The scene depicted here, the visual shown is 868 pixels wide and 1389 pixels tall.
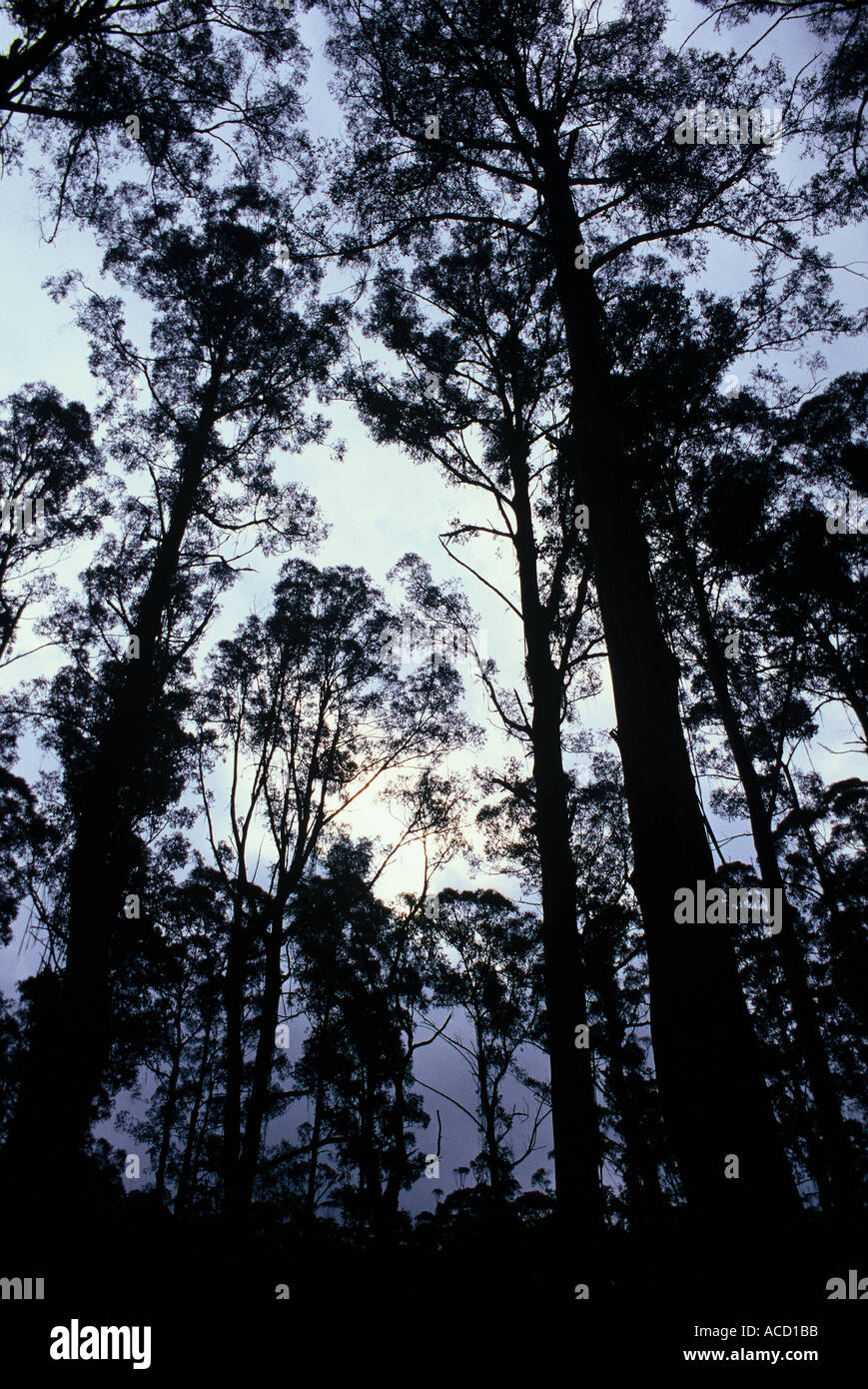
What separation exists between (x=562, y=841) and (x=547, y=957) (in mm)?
1370

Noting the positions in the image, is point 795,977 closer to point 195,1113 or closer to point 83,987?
point 83,987

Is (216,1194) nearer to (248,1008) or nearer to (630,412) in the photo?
(248,1008)

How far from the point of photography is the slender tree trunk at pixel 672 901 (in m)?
2.49

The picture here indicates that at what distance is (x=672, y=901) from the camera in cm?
296

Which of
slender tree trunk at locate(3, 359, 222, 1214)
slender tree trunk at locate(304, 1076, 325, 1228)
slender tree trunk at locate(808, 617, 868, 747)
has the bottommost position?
slender tree trunk at locate(304, 1076, 325, 1228)

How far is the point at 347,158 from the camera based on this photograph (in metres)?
8.16

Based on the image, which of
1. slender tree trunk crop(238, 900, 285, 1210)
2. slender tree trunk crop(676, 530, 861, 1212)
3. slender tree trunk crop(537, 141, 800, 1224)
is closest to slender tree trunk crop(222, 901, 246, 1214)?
slender tree trunk crop(238, 900, 285, 1210)

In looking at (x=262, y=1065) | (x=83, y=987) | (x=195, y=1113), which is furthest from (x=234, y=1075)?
(x=195, y=1113)

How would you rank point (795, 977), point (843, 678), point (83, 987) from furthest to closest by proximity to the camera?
point (843, 678) < point (795, 977) < point (83, 987)

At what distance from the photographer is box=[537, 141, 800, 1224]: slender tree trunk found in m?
2.49

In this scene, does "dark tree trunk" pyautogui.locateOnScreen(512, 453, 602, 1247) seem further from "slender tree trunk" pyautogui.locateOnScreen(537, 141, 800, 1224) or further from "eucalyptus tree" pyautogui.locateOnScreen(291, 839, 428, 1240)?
"eucalyptus tree" pyautogui.locateOnScreen(291, 839, 428, 1240)

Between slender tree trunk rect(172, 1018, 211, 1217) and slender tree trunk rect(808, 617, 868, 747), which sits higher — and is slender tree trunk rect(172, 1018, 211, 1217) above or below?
below
